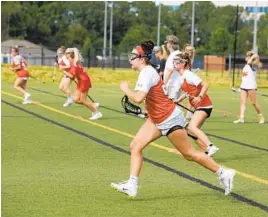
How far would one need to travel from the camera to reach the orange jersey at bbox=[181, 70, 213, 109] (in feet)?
42.9

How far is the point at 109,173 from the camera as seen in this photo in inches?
452

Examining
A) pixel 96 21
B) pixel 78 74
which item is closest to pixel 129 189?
pixel 78 74

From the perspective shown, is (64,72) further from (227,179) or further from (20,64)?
(227,179)

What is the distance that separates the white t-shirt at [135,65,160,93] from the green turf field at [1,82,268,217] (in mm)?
1245

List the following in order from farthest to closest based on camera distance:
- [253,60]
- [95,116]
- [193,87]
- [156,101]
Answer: [95,116], [253,60], [193,87], [156,101]

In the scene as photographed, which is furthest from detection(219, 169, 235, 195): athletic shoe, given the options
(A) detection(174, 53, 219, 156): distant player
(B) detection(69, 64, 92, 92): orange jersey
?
(B) detection(69, 64, 92, 92): orange jersey

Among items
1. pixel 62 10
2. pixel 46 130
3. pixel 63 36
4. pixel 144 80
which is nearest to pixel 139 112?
pixel 144 80

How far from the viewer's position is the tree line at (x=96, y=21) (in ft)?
362

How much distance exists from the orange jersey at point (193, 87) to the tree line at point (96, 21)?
91.3 m

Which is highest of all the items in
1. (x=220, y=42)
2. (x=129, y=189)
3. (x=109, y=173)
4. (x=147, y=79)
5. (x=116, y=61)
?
(x=147, y=79)

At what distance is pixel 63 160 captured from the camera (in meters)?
12.7

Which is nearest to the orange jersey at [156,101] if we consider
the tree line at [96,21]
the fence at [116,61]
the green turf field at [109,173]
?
the green turf field at [109,173]

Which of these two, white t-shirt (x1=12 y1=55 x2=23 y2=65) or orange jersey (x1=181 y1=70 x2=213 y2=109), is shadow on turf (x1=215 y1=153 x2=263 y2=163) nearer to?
orange jersey (x1=181 y1=70 x2=213 y2=109)

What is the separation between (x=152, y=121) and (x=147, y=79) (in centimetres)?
57
